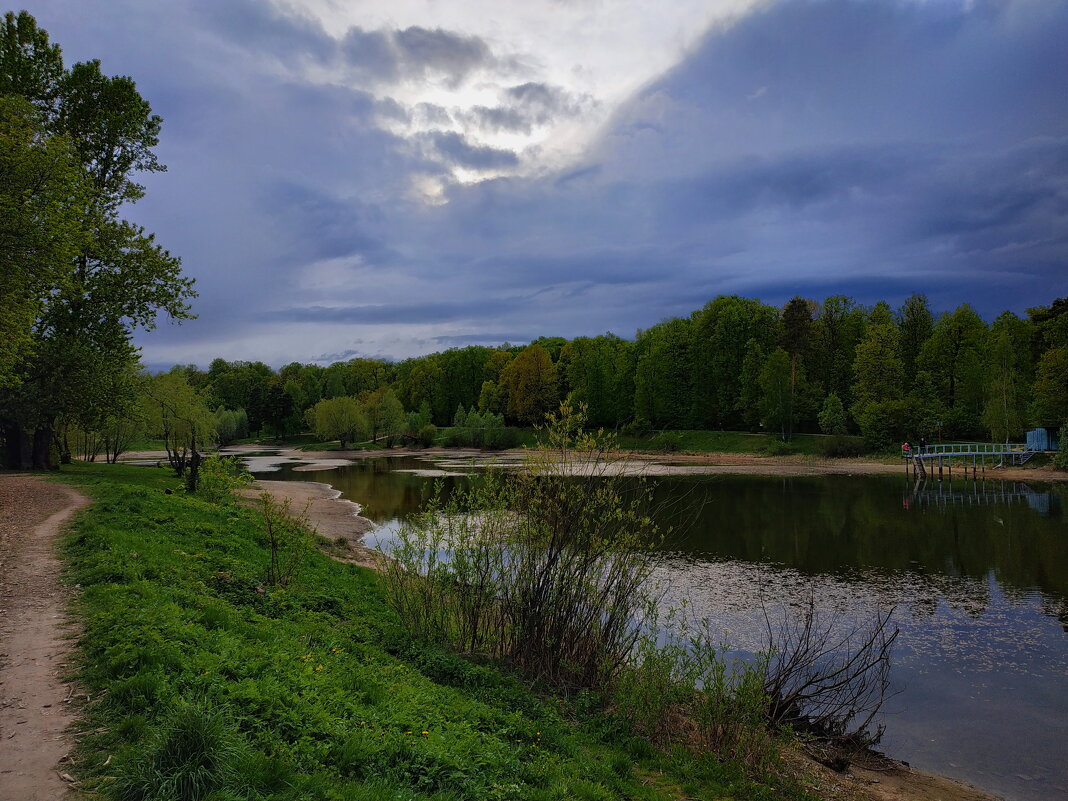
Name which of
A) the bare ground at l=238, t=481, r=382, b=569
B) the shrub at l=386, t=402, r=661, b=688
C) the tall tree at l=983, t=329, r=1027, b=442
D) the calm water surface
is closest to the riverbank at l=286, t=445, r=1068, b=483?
the tall tree at l=983, t=329, r=1027, b=442

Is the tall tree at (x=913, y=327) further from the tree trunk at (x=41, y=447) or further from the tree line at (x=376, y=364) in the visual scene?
the tree trunk at (x=41, y=447)

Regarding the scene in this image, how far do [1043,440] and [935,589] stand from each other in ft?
154

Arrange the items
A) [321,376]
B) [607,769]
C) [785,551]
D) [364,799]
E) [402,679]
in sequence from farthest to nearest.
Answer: [321,376], [785,551], [402,679], [607,769], [364,799]

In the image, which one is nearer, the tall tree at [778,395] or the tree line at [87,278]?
the tree line at [87,278]

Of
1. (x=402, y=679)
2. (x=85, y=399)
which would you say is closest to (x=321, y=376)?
(x=85, y=399)

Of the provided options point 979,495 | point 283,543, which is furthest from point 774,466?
point 283,543

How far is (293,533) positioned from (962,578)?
1900cm

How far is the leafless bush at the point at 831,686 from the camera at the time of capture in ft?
28.9

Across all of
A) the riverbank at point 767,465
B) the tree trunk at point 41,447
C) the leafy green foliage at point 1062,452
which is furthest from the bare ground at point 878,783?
the leafy green foliage at point 1062,452

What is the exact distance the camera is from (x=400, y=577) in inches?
432

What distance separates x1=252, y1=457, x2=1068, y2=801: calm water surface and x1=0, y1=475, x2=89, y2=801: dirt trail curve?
19.0 feet

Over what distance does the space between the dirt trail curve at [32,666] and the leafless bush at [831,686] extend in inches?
296

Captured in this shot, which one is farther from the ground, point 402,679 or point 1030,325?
point 1030,325

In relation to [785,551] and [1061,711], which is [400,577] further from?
[785,551]
